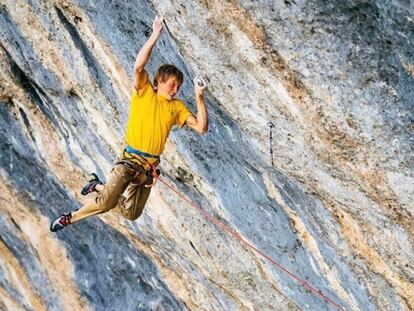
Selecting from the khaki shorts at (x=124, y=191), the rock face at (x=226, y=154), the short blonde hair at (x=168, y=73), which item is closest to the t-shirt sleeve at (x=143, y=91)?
the short blonde hair at (x=168, y=73)

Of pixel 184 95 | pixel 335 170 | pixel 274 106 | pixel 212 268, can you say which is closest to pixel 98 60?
pixel 184 95

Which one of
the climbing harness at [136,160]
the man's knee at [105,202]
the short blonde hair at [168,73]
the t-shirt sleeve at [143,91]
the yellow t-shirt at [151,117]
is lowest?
the man's knee at [105,202]

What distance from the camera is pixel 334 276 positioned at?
879 cm

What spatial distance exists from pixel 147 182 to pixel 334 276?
2824mm

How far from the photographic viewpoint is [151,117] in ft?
22.1

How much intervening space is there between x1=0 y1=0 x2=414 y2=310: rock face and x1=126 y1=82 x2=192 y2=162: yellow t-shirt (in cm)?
57

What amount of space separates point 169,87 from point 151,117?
43 cm

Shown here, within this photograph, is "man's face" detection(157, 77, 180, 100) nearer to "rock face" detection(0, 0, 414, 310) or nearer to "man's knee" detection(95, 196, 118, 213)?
"rock face" detection(0, 0, 414, 310)

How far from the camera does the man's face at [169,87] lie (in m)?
6.39

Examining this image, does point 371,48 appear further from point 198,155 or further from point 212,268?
point 212,268

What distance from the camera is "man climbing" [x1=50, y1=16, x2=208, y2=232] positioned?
637 cm

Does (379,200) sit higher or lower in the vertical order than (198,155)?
higher

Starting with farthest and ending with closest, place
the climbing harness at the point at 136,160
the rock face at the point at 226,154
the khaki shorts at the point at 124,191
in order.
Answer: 1. the khaki shorts at the point at 124,191
2. the climbing harness at the point at 136,160
3. the rock face at the point at 226,154

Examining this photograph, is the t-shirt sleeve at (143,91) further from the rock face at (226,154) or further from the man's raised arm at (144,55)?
the rock face at (226,154)
